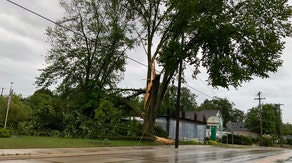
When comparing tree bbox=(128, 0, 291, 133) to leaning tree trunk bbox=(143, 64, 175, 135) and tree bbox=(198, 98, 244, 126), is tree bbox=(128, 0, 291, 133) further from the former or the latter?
tree bbox=(198, 98, 244, 126)

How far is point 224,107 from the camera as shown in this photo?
11644 cm

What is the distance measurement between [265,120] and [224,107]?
22.5 meters

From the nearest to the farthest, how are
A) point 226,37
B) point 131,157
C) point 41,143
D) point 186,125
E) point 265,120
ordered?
point 131,157, point 41,143, point 226,37, point 186,125, point 265,120

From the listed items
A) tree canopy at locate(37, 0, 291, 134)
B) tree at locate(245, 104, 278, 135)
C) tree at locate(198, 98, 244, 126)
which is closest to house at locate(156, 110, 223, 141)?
tree canopy at locate(37, 0, 291, 134)

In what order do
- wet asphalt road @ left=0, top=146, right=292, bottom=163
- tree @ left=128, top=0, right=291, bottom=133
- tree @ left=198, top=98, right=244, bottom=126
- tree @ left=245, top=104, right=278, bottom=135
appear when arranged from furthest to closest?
tree @ left=198, top=98, right=244, bottom=126, tree @ left=245, top=104, right=278, bottom=135, tree @ left=128, top=0, right=291, bottom=133, wet asphalt road @ left=0, top=146, right=292, bottom=163

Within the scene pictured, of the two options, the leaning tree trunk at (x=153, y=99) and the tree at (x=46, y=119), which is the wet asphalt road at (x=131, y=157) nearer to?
the leaning tree trunk at (x=153, y=99)

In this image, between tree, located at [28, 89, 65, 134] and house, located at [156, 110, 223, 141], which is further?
house, located at [156, 110, 223, 141]

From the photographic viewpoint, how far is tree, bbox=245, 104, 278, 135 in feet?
311

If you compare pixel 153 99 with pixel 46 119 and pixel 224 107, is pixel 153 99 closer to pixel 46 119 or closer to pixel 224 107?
pixel 46 119

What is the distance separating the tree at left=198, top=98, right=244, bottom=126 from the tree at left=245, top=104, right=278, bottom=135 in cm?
1401

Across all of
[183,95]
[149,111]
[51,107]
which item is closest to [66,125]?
[51,107]

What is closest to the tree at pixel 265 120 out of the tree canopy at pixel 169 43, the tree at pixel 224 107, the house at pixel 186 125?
the tree at pixel 224 107

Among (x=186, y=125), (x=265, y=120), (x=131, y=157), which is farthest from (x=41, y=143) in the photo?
(x=265, y=120)

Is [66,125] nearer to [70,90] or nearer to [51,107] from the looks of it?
[51,107]
